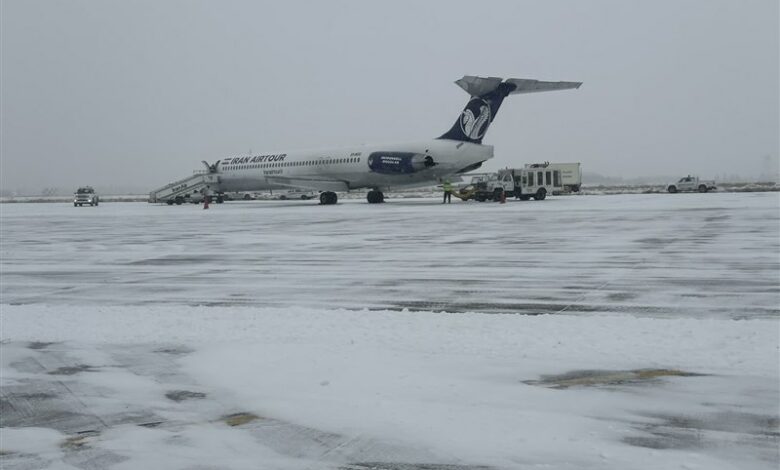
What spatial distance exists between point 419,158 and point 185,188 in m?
23.9

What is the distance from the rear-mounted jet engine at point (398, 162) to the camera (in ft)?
141

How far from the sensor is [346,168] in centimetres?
4675

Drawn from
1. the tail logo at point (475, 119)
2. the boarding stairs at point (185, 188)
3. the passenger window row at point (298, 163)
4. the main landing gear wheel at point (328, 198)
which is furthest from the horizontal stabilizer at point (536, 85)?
the boarding stairs at point (185, 188)

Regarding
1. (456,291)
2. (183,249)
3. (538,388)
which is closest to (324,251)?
(183,249)

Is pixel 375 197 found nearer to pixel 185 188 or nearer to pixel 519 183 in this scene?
pixel 519 183

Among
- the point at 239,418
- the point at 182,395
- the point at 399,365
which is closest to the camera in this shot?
the point at 239,418

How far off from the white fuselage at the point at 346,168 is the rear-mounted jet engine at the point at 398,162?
2.3 inches

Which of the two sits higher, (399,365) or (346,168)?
(346,168)

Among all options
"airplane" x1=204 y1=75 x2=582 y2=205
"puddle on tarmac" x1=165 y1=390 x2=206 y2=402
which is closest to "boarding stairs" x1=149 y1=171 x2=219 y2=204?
"airplane" x1=204 y1=75 x2=582 y2=205

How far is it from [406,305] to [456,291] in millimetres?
1376

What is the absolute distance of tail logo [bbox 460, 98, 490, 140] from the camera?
4361 centimetres

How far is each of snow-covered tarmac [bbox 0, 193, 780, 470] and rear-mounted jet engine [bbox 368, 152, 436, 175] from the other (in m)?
29.1

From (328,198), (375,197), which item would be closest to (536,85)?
(375,197)

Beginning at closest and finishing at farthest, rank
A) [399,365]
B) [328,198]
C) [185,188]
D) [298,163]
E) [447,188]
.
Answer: [399,365] < [447,188] < [328,198] < [298,163] < [185,188]
